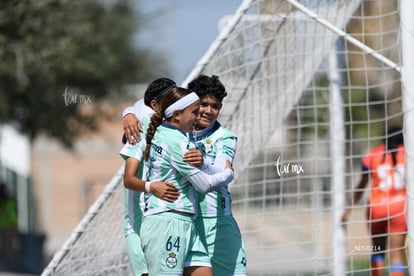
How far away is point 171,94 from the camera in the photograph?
19.3ft

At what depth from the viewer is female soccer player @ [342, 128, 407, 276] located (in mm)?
8500

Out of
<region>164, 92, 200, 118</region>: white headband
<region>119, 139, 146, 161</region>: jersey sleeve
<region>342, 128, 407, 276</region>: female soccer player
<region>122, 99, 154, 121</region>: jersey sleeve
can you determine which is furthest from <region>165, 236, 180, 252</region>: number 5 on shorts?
<region>342, 128, 407, 276</region>: female soccer player

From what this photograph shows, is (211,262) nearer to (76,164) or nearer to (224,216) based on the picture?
(224,216)

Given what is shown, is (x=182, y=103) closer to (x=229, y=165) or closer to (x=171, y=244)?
(x=229, y=165)

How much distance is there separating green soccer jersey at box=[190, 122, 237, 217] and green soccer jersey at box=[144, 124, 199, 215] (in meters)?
0.37

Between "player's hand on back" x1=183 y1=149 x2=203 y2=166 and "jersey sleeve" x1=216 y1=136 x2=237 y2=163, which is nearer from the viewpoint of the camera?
"player's hand on back" x1=183 y1=149 x2=203 y2=166

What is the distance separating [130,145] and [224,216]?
801 millimetres

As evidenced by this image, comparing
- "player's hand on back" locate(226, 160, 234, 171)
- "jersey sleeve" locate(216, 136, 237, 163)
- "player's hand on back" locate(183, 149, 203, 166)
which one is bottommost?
"player's hand on back" locate(183, 149, 203, 166)

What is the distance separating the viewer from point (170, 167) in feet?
19.3

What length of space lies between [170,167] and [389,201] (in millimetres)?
3213

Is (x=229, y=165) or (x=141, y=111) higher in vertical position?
(x=141, y=111)

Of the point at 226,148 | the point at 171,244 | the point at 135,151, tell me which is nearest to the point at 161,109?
the point at 135,151

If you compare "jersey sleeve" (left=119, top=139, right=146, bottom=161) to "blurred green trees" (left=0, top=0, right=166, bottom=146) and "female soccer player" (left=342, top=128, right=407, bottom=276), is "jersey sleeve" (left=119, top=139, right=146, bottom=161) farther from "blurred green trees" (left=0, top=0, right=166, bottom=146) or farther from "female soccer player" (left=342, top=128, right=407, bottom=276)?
"blurred green trees" (left=0, top=0, right=166, bottom=146)

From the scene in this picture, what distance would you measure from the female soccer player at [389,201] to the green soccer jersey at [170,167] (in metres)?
2.98
